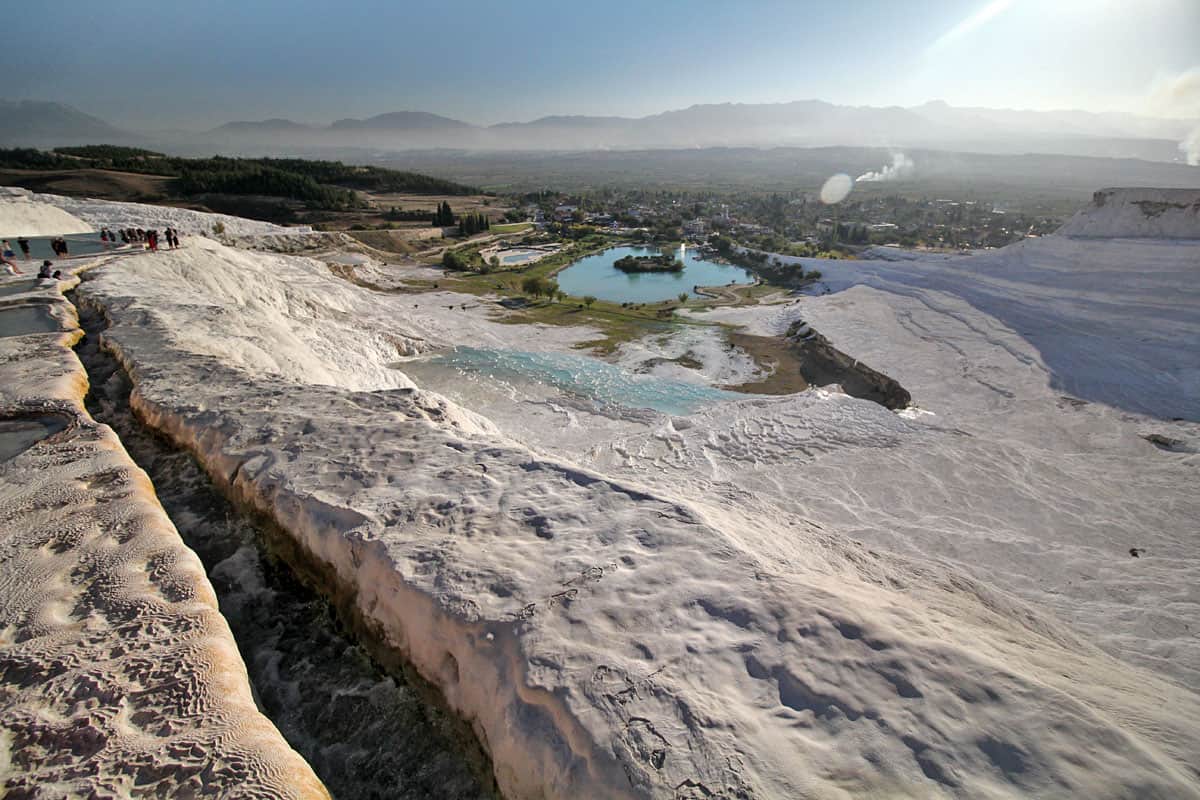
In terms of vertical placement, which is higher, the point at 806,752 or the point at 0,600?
the point at 0,600

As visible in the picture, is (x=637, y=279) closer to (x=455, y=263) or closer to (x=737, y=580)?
(x=455, y=263)

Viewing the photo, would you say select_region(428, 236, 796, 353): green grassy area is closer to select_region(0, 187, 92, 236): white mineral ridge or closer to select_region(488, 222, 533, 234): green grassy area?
select_region(0, 187, 92, 236): white mineral ridge

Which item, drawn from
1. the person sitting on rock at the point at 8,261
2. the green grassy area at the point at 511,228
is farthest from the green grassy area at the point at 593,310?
the green grassy area at the point at 511,228

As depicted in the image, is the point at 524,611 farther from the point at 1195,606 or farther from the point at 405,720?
the point at 1195,606

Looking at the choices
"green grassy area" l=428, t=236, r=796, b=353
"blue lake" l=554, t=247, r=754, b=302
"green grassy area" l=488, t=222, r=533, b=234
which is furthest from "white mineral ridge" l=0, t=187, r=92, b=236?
"green grassy area" l=488, t=222, r=533, b=234

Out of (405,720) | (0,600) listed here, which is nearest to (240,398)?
Result: (0,600)

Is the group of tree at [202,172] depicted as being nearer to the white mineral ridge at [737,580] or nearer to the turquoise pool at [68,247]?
the turquoise pool at [68,247]

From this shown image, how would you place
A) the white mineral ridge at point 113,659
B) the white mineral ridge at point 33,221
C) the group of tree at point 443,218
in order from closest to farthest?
the white mineral ridge at point 113,659 < the white mineral ridge at point 33,221 < the group of tree at point 443,218
